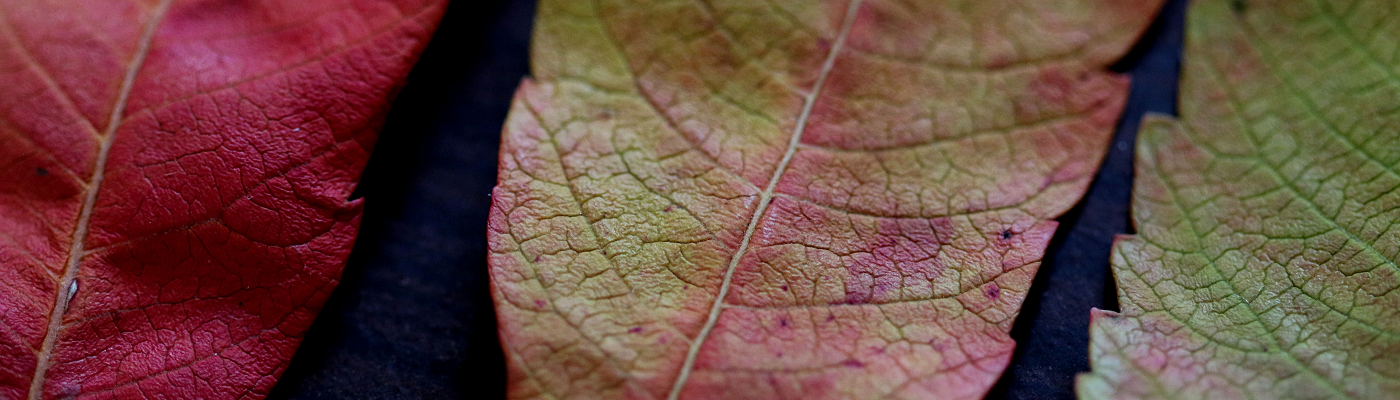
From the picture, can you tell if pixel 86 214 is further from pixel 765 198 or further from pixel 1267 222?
pixel 1267 222

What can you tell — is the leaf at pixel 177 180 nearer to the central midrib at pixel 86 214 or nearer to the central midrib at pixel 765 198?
the central midrib at pixel 86 214

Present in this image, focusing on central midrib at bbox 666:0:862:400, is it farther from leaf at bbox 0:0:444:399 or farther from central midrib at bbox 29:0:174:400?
central midrib at bbox 29:0:174:400

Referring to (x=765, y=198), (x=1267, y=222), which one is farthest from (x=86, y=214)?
(x=1267, y=222)

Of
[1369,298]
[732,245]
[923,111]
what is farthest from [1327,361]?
[732,245]

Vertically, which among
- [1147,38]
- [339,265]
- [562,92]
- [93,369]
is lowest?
[93,369]

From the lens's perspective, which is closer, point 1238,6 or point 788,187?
point 788,187

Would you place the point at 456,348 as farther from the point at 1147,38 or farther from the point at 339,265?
the point at 1147,38

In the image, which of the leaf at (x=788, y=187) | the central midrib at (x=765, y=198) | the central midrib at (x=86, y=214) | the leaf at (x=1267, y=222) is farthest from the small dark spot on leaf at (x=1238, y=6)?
the central midrib at (x=86, y=214)
